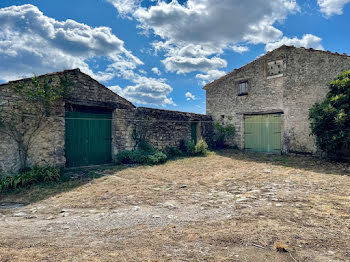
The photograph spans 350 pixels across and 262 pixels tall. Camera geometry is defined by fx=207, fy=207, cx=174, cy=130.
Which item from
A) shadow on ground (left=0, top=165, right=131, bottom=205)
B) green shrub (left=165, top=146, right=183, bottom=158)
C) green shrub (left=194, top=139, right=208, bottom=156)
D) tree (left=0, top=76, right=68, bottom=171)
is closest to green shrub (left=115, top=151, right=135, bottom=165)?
shadow on ground (left=0, top=165, right=131, bottom=205)

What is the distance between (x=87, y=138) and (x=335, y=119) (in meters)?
9.46

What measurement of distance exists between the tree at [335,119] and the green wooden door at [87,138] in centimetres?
869

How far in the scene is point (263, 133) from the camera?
11.8 meters

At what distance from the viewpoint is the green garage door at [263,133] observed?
11172mm

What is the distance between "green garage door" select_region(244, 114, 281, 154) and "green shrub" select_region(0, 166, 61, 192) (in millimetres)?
10153

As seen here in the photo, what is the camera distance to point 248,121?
40.9 ft

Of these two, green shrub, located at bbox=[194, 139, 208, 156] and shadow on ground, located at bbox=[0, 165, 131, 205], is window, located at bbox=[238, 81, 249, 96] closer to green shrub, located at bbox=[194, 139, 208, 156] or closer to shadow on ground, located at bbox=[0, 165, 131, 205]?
green shrub, located at bbox=[194, 139, 208, 156]

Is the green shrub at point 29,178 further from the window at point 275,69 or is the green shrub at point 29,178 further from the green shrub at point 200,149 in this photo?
the window at point 275,69

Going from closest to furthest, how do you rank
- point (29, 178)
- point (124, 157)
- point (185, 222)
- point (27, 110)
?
point (185, 222)
point (29, 178)
point (27, 110)
point (124, 157)

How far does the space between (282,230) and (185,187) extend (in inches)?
109

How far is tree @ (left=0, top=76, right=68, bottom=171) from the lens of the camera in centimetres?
623

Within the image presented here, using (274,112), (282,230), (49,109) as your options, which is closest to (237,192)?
A: (282,230)

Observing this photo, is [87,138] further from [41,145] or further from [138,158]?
[138,158]

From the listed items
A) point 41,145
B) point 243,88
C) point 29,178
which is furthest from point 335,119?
point 41,145
